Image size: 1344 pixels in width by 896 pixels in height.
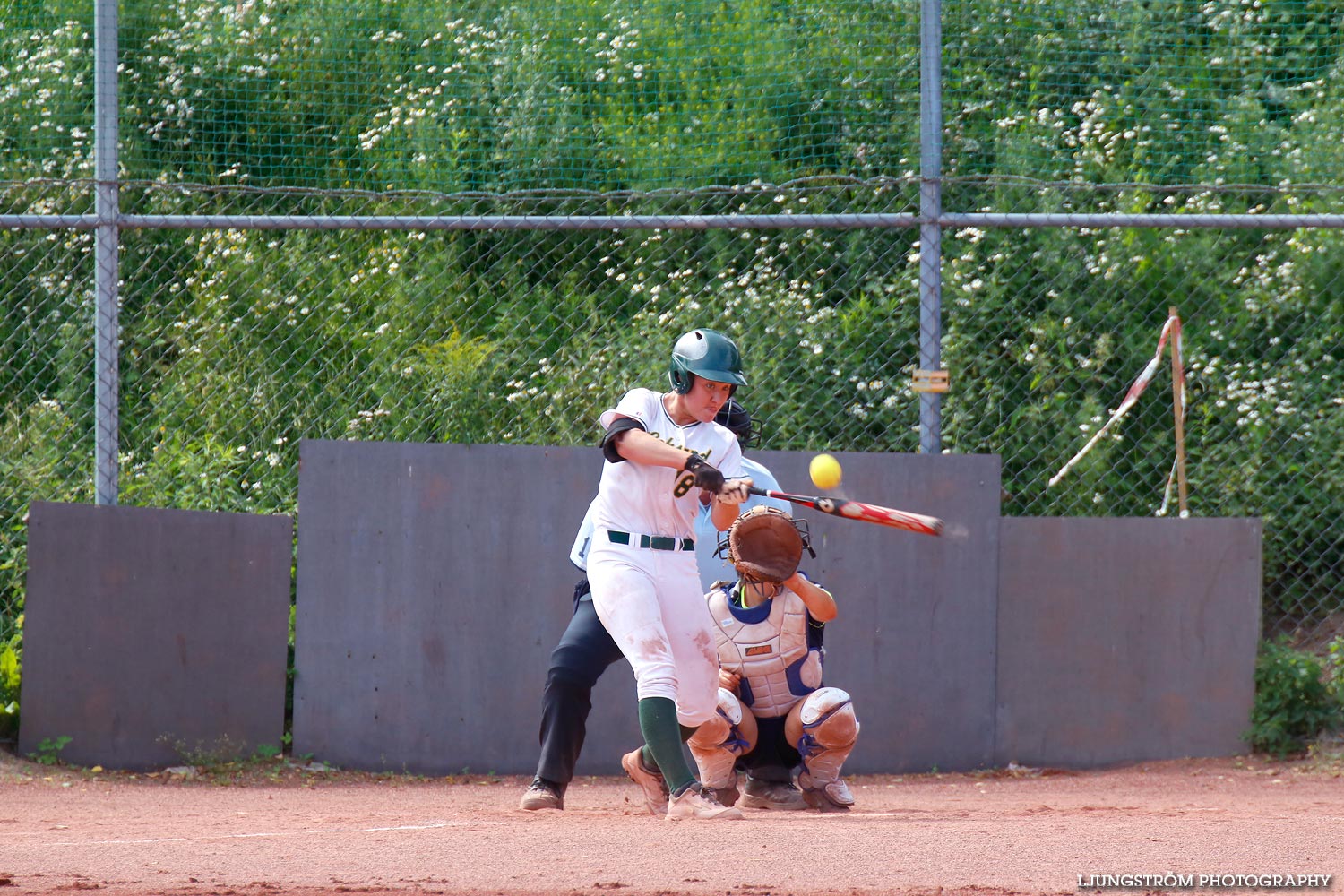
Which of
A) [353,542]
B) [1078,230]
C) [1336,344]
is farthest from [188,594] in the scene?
[1336,344]

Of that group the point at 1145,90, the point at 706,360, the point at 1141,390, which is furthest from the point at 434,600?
the point at 1145,90

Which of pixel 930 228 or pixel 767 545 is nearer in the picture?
pixel 767 545

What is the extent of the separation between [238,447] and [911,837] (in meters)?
4.74

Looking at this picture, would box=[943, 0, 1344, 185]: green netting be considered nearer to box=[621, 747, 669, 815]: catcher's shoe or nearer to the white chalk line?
box=[621, 747, 669, 815]: catcher's shoe

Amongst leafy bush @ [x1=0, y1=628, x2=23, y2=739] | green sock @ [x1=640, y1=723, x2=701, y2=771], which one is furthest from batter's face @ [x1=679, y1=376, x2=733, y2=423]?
leafy bush @ [x1=0, y1=628, x2=23, y2=739]

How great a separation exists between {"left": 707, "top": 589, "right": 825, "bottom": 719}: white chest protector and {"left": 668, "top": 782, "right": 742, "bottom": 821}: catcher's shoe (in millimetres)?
788

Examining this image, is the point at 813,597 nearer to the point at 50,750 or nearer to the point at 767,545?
the point at 767,545

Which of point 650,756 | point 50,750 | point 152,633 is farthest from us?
point 152,633

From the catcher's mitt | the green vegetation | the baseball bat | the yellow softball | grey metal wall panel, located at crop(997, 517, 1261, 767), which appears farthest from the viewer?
grey metal wall panel, located at crop(997, 517, 1261, 767)

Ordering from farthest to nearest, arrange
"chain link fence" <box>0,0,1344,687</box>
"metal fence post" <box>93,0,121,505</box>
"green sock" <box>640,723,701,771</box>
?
"chain link fence" <box>0,0,1344,687</box>
"metal fence post" <box>93,0,121,505</box>
"green sock" <box>640,723,701,771</box>

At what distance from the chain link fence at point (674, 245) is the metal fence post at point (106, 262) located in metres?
0.16

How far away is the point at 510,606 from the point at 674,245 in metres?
2.32

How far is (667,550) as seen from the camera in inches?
181

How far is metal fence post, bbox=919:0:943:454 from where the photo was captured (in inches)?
265
